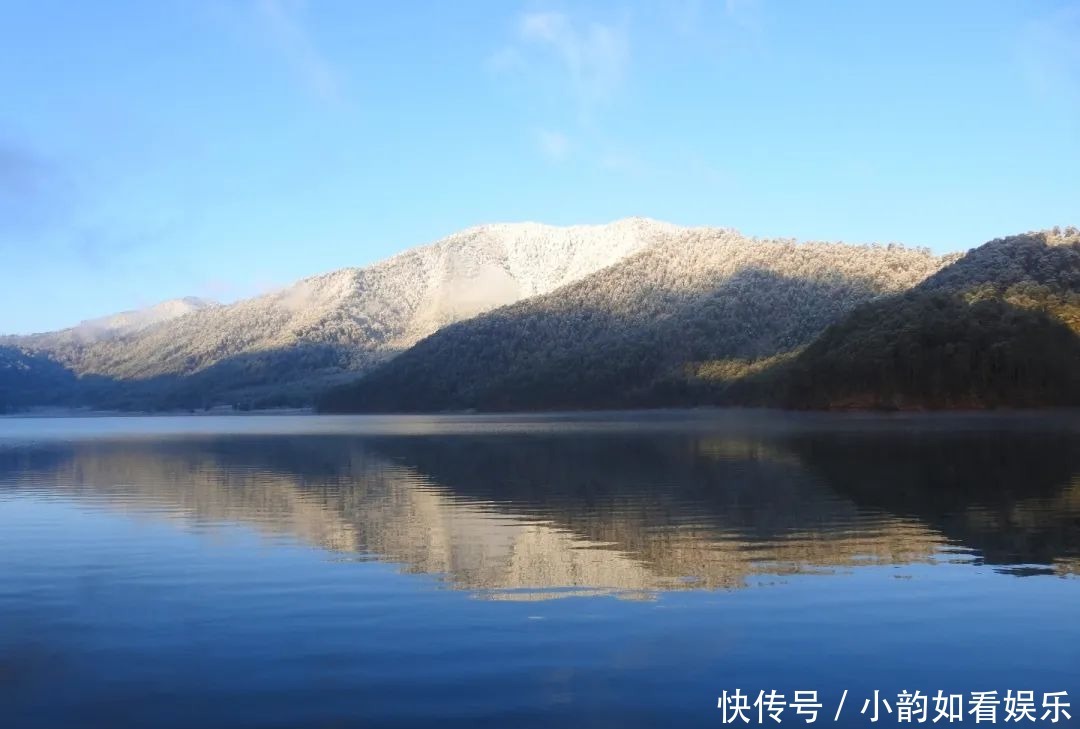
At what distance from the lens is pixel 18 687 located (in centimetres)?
1335

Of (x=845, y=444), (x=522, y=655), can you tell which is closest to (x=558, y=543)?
(x=522, y=655)

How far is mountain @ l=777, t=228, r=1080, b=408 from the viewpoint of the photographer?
122 m

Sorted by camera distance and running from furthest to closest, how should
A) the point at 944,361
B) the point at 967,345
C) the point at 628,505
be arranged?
the point at 944,361, the point at 967,345, the point at 628,505

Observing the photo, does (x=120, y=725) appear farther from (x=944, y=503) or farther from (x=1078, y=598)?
(x=944, y=503)

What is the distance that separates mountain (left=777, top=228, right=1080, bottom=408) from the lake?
88.1 metres

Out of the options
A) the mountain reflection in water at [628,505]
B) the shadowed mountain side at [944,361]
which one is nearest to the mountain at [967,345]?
the shadowed mountain side at [944,361]

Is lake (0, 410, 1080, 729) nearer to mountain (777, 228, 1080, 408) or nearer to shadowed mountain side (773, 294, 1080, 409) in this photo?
shadowed mountain side (773, 294, 1080, 409)

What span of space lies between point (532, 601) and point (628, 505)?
1563 cm

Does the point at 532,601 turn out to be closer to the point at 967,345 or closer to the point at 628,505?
the point at 628,505

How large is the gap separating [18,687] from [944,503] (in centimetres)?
2743

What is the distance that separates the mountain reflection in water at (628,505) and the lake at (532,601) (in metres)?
0.18

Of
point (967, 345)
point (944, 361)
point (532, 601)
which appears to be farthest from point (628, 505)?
point (944, 361)

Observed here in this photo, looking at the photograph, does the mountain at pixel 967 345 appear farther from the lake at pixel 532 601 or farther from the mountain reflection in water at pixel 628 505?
the lake at pixel 532 601

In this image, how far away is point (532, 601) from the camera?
1808 centimetres
